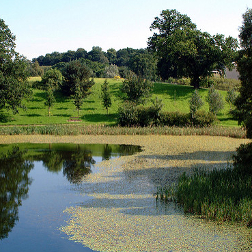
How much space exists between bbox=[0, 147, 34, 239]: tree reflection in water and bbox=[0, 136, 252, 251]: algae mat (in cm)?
188

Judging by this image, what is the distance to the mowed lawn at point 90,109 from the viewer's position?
40125 millimetres

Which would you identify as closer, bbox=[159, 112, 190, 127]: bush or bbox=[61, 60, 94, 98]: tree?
bbox=[159, 112, 190, 127]: bush

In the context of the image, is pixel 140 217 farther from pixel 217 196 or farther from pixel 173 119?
pixel 173 119

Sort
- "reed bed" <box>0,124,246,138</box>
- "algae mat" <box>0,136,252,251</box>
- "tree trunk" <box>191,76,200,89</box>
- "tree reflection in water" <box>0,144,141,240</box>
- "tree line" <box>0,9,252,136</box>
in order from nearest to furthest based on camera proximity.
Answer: "algae mat" <box>0,136,252,251</box>
"tree reflection in water" <box>0,144,141,240</box>
"reed bed" <box>0,124,246,138</box>
"tree line" <box>0,9,252,136</box>
"tree trunk" <box>191,76,200,89</box>

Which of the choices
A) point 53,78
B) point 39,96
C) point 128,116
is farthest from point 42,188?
point 53,78

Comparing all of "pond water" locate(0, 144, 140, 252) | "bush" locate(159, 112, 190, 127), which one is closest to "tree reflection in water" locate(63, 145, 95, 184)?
"pond water" locate(0, 144, 140, 252)

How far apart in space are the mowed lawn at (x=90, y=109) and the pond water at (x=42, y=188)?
14.1 m

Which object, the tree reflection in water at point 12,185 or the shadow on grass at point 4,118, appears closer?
the tree reflection in water at point 12,185

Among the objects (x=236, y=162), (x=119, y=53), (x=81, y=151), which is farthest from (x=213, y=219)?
(x=119, y=53)

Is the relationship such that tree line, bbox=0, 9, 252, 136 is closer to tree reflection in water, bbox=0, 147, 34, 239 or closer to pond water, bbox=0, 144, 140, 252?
pond water, bbox=0, 144, 140, 252

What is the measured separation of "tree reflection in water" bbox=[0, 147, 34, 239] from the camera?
10.6 meters

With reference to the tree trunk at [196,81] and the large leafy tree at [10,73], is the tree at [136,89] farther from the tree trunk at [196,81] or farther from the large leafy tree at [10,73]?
the tree trunk at [196,81]

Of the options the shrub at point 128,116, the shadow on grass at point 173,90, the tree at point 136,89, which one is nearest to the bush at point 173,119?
the shrub at point 128,116

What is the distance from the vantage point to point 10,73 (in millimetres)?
36781
